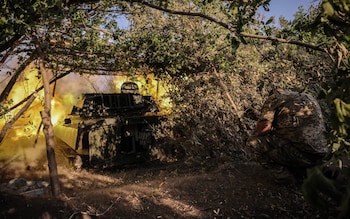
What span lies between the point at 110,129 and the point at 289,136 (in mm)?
5424

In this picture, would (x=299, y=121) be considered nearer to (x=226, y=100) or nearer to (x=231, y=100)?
(x=231, y=100)

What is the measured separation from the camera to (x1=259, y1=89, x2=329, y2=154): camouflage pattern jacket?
5.52 metres

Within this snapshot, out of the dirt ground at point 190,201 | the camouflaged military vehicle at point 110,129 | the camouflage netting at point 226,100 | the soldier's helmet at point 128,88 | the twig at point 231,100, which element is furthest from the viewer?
the soldier's helmet at point 128,88

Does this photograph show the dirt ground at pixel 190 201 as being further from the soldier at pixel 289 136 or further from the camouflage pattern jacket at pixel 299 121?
the camouflage pattern jacket at pixel 299 121

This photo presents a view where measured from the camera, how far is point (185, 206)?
543 cm

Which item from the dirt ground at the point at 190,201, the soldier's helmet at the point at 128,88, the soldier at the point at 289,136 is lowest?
the dirt ground at the point at 190,201

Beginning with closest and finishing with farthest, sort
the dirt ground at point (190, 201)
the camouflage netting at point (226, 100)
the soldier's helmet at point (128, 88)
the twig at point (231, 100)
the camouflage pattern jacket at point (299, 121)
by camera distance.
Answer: the dirt ground at point (190, 201), the camouflage pattern jacket at point (299, 121), the twig at point (231, 100), the camouflage netting at point (226, 100), the soldier's helmet at point (128, 88)

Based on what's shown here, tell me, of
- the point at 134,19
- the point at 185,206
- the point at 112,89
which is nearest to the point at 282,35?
the point at 185,206

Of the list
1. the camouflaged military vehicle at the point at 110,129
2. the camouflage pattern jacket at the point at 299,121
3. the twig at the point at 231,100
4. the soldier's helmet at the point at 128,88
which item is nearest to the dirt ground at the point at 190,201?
the camouflage pattern jacket at the point at 299,121

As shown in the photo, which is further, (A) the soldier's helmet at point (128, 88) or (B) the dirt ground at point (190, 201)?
(A) the soldier's helmet at point (128, 88)

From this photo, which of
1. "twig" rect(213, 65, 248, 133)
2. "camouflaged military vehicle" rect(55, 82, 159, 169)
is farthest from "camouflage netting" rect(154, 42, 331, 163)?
"camouflaged military vehicle" rect(55, 82, 159, 169)

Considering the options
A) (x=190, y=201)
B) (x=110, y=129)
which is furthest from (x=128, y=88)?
(x=190, y=201)

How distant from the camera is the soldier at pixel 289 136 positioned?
5547mm

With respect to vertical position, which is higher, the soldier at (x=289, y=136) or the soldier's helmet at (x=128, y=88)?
the soldier's helmet at (x=128, y=88)
